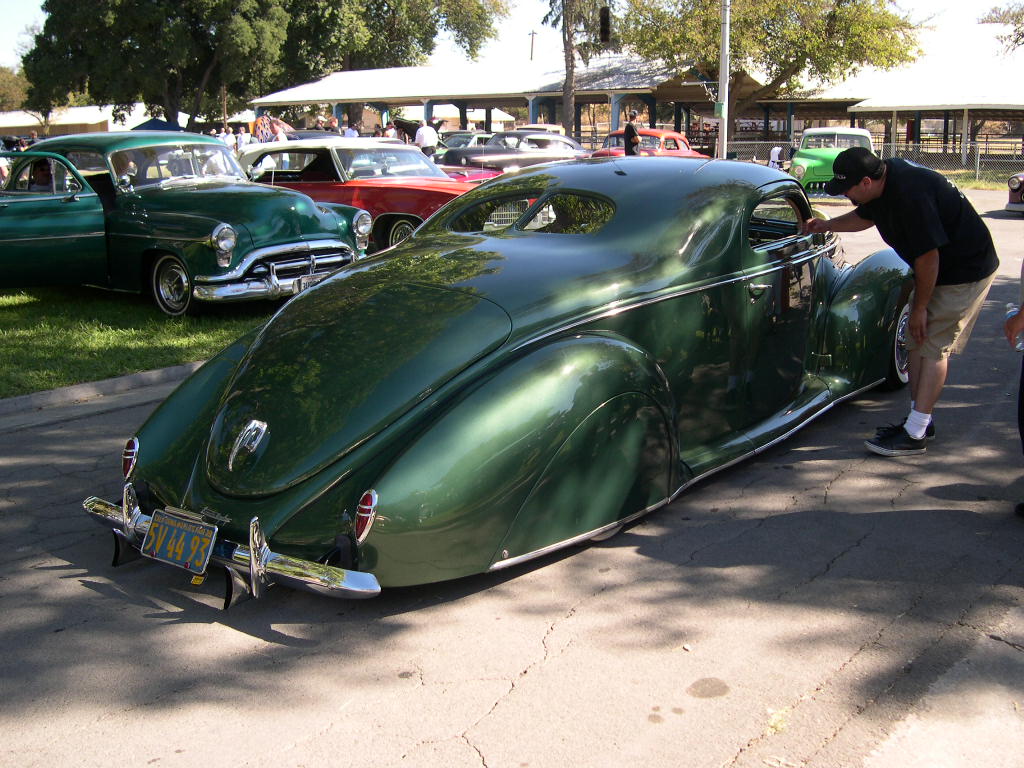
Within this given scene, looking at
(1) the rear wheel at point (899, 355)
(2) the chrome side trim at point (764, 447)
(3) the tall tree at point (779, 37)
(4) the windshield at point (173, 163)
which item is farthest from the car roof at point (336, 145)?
(3) the tall tree at point (779, 37)

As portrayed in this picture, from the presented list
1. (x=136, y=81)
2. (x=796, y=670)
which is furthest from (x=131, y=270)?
(x=136, y=81)

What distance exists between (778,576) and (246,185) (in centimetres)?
766

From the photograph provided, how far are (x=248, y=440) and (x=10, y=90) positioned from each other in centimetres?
10508

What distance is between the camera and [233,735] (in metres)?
2.97

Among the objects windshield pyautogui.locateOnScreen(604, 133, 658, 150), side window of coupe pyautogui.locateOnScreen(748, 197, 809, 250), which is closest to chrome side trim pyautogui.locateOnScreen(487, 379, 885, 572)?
side window of coupe pyautogui.locateOnScreen(748, 197, 809, 250)

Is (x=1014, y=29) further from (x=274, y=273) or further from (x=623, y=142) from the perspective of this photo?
(x=274, y=273)

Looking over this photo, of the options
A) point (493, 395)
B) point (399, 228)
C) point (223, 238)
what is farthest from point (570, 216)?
point (399, 228)

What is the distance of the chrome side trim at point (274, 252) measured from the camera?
8781mm

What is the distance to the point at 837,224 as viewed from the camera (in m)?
5.53

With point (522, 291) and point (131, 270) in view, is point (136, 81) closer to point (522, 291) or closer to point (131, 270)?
point (131, 270)

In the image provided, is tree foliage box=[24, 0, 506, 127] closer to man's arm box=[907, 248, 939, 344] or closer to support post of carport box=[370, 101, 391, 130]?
support post of carport box=[370, 101, 391, 130]

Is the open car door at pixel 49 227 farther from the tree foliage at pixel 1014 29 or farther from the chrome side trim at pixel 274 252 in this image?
the tree foliage at pixel 1014 29

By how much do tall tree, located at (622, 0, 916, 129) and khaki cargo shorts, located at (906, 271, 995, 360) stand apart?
1243 inches

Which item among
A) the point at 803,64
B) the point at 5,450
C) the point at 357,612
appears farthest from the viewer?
the point at 803,64
